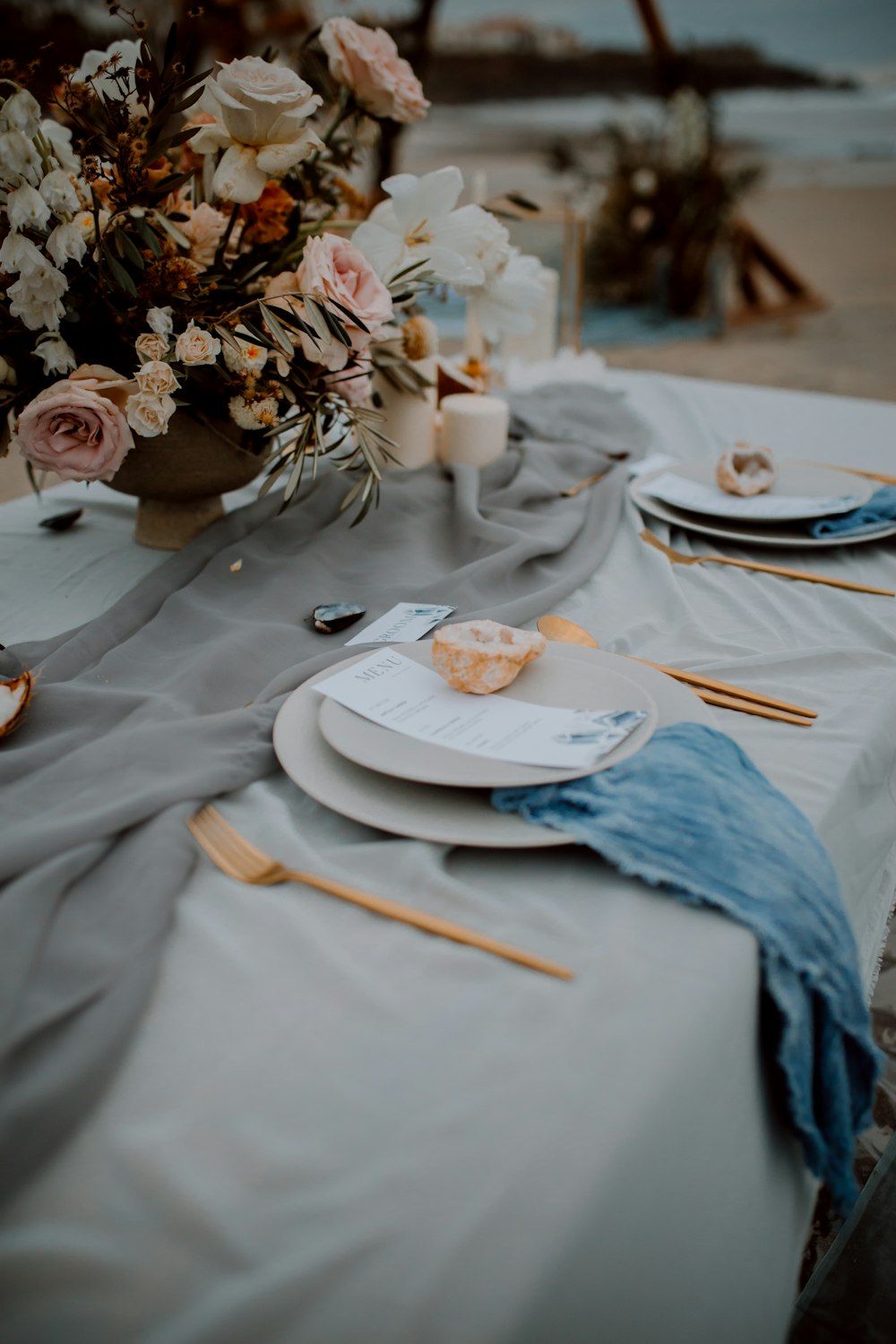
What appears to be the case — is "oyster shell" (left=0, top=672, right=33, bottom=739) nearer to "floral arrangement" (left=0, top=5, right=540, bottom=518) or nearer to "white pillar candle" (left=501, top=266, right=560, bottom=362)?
Answer: "floral arrangement" (left=0, top=5, right=540, bottom=518)

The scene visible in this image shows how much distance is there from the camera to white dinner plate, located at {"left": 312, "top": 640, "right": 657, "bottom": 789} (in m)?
0.58

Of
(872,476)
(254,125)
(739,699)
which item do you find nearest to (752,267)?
(872,476)

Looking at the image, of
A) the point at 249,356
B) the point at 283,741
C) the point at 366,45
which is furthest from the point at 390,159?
the point at 283,741

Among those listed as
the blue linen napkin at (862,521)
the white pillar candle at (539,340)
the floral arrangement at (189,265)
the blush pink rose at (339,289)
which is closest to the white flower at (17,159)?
the floral arrangement at (189,265)

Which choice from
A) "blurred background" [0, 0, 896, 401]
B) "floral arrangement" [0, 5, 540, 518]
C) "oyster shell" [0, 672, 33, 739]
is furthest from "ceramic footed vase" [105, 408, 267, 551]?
"blurred background" [0, 0, 896, 401]

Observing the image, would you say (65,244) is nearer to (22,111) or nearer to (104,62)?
(22,111)

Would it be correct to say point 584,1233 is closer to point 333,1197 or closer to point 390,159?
point 333,1197

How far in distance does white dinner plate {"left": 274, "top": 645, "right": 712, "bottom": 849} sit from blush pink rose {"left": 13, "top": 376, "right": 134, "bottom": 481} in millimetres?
359

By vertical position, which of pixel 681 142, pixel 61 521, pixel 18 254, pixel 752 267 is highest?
pixel 681 142

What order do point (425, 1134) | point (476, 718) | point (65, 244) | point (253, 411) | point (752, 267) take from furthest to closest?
point (752, 267)
point (253, 411)
point (65, 244)
point (476, 718)
point (425, 1134)

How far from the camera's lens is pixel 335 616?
882mm

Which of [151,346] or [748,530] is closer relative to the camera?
[151,346]

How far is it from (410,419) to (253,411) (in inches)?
13.3

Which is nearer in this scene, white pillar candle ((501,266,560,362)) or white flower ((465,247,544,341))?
white flower ((465,247,544,341))
